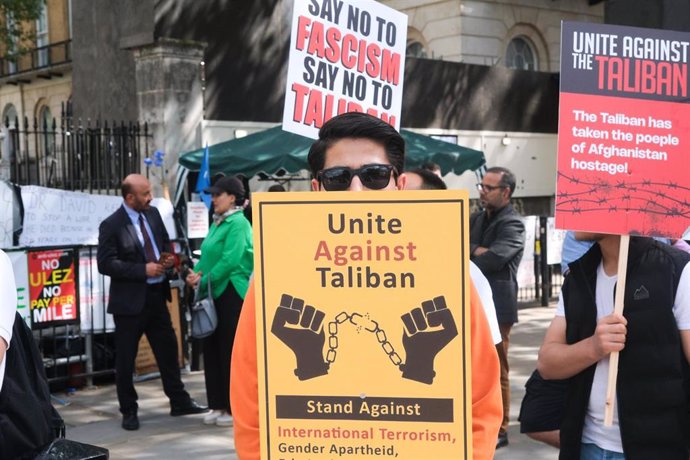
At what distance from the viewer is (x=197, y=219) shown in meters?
11.4

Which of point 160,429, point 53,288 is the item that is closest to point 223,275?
point 160,429

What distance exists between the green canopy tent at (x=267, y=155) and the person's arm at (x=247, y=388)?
871cm

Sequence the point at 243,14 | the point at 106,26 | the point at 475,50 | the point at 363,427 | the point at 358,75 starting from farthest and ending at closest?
the point at 475,50
the point at 106,26
the point at 243,14
the point at 358,75
the point at 363,427

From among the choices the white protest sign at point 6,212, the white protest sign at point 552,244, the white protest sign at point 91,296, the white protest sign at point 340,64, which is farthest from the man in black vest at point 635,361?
the white protest sign at point 552,244

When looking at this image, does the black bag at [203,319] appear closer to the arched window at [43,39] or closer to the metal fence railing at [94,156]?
the metal fence railing at [94,156]

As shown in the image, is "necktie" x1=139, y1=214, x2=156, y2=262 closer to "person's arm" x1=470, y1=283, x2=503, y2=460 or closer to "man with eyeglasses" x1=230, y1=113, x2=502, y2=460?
"man with eyeglasses" x1=230, y1=113, x2=502, y2=460

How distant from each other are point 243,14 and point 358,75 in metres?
9.86

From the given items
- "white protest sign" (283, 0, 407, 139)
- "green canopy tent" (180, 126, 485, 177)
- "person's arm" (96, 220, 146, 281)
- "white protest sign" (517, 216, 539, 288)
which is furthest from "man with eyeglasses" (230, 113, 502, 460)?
"white protest sign" (517, 216, 539, 288)

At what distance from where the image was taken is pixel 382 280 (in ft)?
6.94

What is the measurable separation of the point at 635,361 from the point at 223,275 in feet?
15.0

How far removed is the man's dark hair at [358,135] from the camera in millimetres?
2398

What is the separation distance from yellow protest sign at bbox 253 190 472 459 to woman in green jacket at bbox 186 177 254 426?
508cm

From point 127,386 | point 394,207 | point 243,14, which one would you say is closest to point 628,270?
point 394,207

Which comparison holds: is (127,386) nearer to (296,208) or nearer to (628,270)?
(628,270)
